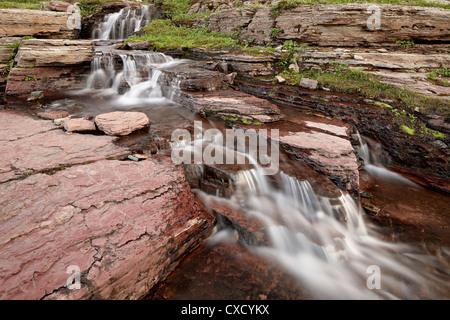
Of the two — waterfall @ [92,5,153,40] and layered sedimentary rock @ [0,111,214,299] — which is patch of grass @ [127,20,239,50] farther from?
layered sedimentary rock @ [0,111,214,299]

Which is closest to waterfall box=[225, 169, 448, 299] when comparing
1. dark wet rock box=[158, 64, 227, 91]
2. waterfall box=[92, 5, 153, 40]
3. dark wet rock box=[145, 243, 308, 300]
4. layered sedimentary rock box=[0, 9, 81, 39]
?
dark wet rock box=[145, 243, 308, 300]

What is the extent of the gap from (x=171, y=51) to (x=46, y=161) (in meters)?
9.91

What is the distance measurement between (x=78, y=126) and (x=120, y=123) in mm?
873

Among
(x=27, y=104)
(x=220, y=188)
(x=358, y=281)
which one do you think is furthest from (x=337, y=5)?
(x=27, y=104)

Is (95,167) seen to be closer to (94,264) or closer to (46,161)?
(46,161)

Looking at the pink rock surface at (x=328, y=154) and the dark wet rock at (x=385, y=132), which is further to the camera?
the dark wet rock at (x=385, y=132)

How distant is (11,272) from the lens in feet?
6.43

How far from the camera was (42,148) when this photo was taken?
3811mm

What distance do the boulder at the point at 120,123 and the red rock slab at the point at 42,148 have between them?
0.29m

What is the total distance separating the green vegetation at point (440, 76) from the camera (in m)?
7.18

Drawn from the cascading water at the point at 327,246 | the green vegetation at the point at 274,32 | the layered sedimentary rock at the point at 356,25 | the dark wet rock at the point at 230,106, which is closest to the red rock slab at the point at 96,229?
the cascading water at the point at 327,246

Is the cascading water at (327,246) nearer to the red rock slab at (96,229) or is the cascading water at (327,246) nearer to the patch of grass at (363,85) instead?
the red rock slab at (96,229)

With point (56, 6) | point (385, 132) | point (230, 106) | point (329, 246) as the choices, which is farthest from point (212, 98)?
point (56, 6)

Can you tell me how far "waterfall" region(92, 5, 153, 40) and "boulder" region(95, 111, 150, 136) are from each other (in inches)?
599
